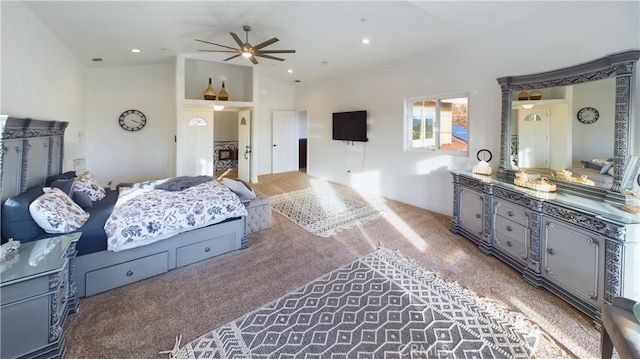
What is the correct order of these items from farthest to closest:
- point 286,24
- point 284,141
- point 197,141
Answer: point 284,141, point 197,141, point 286,24

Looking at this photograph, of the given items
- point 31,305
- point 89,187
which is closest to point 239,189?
point 89,187

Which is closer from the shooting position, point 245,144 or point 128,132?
point 128,132

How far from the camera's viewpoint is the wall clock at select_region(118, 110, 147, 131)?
659cm

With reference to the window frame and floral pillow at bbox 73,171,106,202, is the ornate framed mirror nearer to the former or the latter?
the window frame

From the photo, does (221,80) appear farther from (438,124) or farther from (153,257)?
(153,257)

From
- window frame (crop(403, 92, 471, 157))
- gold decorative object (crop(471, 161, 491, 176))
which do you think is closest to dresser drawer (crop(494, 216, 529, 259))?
gold decorative object (crop(471, 161, 491, 176))

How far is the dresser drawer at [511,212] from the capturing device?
2.93m

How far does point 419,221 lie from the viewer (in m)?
4.71

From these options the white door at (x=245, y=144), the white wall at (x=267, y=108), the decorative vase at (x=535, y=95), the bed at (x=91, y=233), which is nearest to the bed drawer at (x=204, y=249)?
the bed at (x=91, y=233)

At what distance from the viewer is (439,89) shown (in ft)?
16.4

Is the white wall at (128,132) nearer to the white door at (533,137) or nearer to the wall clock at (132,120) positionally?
the wall clock at (132,120)

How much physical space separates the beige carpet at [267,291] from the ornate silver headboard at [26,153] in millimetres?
1408

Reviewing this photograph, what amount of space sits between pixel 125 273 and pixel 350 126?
17.6ft

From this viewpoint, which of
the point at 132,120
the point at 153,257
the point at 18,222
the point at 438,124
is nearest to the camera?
the point at 18,222
